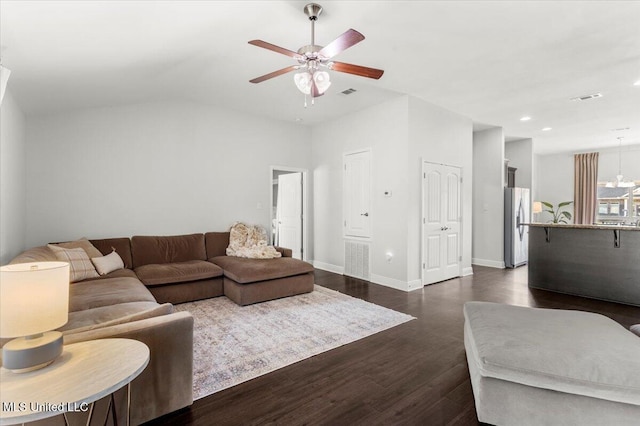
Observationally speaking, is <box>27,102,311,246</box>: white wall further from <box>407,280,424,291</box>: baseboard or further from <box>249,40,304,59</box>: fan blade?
<box>249,40,304,59</box>: fan blade

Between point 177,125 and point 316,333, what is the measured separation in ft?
13.3

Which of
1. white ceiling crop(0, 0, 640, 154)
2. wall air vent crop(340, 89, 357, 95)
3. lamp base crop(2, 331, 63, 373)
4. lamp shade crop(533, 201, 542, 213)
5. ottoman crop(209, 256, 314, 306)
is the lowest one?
ottoman crop(209, 256, 314, 306)

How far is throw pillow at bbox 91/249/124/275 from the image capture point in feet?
12.1

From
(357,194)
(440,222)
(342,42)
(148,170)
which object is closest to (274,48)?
(342,42)

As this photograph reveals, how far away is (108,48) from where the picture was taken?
262cm

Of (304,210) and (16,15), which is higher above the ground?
(16,15)

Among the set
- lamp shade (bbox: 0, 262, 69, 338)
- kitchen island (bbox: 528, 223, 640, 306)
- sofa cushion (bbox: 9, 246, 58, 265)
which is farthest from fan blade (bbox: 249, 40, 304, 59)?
kitchen island (bbox: 528, 223, 640, 306)

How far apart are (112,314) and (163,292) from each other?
167 cm

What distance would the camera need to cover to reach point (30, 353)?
128cm

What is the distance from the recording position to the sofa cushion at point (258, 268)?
13.2ft

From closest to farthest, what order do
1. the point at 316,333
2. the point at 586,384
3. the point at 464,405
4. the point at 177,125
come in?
the point at 586,384 < the point at 464,405 < the point at 316,333 < the point at 177,125

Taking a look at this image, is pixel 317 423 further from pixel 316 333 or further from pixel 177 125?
pixel 177 125

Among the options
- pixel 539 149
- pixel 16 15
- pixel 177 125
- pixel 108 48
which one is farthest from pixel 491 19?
pixel 539 149

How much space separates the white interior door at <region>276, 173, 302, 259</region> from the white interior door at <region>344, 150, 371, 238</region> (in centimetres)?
132
